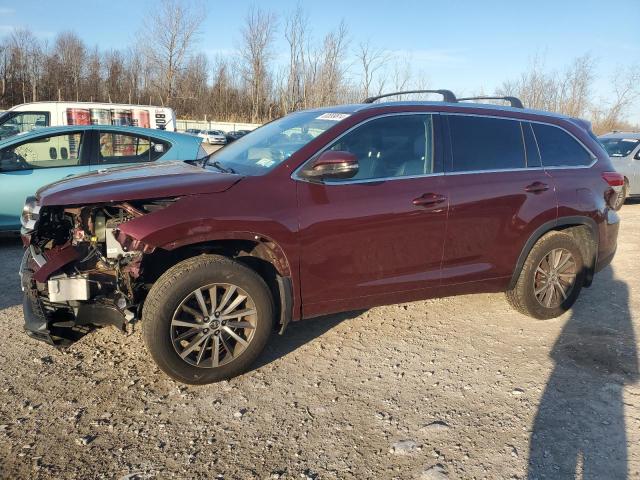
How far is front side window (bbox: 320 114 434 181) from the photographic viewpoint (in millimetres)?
3598

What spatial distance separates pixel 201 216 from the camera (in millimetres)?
3014

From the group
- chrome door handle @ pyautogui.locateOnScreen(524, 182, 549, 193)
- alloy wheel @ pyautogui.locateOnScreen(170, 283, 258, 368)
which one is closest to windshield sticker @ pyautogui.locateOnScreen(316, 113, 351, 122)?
alloy wheel @ pyautogui.locateOnScreen(170, 283, 258, 368)

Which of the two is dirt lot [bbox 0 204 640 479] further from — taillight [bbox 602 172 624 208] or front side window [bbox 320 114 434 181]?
front side window [bbox 320 114 434 181]

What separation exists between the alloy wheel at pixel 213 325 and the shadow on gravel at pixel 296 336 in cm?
34

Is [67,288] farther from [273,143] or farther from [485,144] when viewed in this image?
[485,144]

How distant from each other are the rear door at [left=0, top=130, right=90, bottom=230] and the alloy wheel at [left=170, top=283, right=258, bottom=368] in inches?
169

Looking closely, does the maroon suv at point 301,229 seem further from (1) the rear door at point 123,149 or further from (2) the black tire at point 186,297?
(1) the rear door at point 123,149

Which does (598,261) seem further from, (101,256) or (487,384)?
(101,256)

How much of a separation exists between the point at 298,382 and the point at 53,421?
4.88ft

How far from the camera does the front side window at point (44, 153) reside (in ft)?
20.8

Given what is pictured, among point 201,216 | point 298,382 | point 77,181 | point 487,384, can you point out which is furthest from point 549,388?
point 77,181

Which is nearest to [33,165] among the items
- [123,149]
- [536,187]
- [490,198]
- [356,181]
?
[123,149]

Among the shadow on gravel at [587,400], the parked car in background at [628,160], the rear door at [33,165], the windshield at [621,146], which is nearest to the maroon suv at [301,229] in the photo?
the shadow on gravel at [587,400]

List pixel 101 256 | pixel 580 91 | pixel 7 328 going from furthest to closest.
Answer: pixel 580 91 < pixel 7 328 < pixel 101 256
